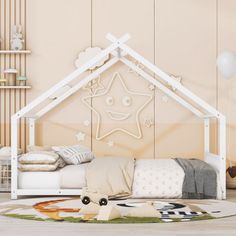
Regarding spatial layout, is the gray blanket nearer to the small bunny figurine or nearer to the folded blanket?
the folded blanket

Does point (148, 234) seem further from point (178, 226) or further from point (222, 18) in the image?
point (222, 18)

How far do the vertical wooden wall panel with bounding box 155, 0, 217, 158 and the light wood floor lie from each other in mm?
2522

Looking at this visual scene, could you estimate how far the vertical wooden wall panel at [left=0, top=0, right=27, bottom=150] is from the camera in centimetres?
620

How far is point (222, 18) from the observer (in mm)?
6223

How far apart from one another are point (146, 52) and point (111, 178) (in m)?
1.94

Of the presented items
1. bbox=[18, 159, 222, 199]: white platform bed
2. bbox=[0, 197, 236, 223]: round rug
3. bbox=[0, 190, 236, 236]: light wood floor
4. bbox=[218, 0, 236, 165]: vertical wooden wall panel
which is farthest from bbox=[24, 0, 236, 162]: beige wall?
bbox=[0, 190, 236, 236]: light wood floor

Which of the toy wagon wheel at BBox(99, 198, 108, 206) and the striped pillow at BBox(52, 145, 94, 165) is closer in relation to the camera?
the toy wagon wheel at BBox(99, 198, 108, 206)

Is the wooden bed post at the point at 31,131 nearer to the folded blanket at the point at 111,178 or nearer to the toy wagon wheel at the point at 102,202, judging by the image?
the folded blanket at the point at 111,178

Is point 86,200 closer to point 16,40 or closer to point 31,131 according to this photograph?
point 31,131

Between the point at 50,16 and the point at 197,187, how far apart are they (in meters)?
2.72

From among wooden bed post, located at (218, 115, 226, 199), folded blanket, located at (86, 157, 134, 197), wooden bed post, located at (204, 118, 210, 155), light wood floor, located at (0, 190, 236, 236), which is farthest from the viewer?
wooden bed post, located at (204, 118, 210, 155)

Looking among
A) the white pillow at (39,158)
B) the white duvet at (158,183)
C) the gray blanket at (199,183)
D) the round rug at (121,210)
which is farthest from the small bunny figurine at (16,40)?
the gray blanket at (199,183)

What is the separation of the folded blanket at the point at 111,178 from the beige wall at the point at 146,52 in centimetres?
130

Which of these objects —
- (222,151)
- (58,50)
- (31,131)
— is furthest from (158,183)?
(58,50)
